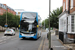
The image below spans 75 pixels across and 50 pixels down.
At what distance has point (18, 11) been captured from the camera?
4665 inches

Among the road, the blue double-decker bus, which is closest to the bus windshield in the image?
the blue double-decker bus

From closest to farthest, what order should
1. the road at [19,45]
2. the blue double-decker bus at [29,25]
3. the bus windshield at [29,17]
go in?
the road at [19,45]
the blue double-decker bus at [29,25]
the bus windshield at [29,17]

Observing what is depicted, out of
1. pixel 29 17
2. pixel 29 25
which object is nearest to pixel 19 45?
pixel 29 25

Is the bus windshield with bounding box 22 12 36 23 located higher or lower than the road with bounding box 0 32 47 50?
higher

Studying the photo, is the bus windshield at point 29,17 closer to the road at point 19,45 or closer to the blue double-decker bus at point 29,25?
the blue double-decker bus at point 29,25

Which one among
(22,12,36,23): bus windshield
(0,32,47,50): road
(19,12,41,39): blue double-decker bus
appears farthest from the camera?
(22,12,36,23): bus windshield

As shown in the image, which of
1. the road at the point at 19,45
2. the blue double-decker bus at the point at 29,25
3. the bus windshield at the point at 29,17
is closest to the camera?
the road at the point at 19,45

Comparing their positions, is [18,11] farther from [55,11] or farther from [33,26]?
[33,26]

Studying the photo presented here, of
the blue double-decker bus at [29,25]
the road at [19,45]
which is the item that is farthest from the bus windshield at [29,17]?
the road at [19,45]

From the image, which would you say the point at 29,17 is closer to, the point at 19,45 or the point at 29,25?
the point at 29,25

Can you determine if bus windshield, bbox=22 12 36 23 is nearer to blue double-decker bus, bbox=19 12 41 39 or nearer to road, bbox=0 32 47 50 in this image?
blue double-decker bus, bbox=19 12 41 39

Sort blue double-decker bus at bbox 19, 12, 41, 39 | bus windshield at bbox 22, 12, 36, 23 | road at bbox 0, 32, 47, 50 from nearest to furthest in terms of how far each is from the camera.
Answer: road at bbox 0, 32, 47, 50 < blue double-decker bus at bbox 19, 12, 41, 39 < bus windshield at bbox 22, 12, 36, 23

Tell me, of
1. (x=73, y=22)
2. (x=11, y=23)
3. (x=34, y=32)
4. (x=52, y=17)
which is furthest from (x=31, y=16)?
(x=11, y=23)

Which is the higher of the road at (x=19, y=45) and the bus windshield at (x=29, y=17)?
the bus windshield at (x=29, y=17)
